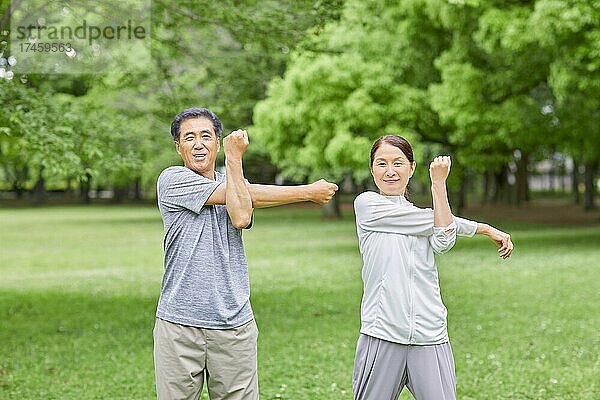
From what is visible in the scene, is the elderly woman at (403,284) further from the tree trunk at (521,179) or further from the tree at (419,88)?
the tree trunk at (521,179)

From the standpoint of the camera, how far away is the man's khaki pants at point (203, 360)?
3867 mm

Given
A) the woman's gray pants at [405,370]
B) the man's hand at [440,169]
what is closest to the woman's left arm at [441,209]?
the man's hand at [440,169]

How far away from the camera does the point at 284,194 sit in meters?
3.81

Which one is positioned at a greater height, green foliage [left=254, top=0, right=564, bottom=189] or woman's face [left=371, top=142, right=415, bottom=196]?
green foliage [left=254, top=0, right=564, bottom=189]

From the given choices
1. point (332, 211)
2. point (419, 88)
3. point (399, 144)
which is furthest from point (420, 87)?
point (399, 144)

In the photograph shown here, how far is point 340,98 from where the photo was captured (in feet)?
64.8

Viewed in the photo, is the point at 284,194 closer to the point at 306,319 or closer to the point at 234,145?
the point at 234,145

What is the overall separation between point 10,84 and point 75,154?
38.2 inches

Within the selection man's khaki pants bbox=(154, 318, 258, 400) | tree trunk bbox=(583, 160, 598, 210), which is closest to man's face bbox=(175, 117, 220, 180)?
man's khaki pants bbox=(154, 318, 258, 400)

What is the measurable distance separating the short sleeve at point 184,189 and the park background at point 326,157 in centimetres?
333

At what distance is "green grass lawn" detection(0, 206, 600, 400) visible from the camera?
7.43m

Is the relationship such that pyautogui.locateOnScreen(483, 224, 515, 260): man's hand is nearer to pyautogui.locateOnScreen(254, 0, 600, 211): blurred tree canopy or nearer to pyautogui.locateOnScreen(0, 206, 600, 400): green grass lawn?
pyautogui.locateOnScreen(0, 206, 600, 400): green grass lawn

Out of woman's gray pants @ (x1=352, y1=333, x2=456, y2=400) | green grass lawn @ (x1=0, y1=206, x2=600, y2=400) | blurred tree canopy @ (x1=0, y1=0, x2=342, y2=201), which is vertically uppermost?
blurred tree canopy @ (x1=0, y1=0, x2=342, y2=201)

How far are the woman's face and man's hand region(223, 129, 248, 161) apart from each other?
0.66 metres
